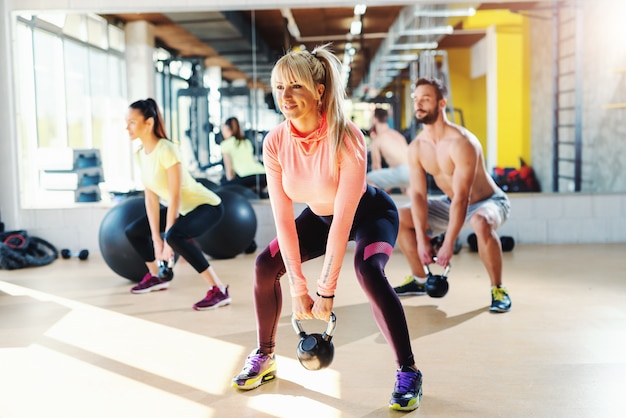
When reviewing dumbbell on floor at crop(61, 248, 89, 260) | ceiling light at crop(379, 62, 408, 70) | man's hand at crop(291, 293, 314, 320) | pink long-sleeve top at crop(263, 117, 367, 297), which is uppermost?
ceiling light at crop(379, 62, 408, 70)

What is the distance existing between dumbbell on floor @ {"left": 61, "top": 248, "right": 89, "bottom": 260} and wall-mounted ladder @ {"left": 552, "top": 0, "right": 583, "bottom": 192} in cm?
401

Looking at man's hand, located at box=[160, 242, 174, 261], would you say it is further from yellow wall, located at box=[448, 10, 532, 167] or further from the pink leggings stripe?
yellow wall, located at box=[448, 10, 532, 167]

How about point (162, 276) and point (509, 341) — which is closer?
point (509, 341)

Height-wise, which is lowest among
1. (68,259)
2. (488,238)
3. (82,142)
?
(68,259)

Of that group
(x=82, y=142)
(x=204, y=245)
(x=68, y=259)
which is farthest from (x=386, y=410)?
(x=82, y=142)

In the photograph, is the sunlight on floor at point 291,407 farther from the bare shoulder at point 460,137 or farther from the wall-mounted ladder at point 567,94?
the wall-mounted ladder at point 567,94

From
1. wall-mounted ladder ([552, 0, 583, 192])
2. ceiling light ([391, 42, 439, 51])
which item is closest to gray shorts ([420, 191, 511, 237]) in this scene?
wall-mounted ladder ([552, 0, 583, 192])

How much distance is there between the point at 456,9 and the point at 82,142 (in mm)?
4054

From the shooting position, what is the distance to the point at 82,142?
768cm

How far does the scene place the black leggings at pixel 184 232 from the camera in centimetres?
376

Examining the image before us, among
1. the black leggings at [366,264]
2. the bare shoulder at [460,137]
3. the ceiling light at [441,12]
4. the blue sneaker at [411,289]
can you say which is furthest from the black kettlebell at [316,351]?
the ceiling light at [441,12]

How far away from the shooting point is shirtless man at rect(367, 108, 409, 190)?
20.4 feet

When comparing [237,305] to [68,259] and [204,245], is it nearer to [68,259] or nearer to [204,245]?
[204,245]

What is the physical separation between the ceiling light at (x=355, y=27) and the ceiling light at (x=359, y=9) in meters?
0.16
